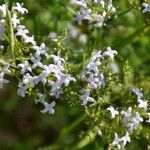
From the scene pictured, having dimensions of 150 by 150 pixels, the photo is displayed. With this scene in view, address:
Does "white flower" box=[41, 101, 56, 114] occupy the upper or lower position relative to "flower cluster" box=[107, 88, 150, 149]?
upper

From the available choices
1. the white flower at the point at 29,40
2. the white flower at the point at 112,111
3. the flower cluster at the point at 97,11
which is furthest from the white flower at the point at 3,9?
the white flower at the point at 112,111

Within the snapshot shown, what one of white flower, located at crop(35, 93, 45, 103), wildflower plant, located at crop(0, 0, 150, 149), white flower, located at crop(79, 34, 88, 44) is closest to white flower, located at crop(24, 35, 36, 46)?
wildflower plant, located at crop(0, 0, 150, 149)

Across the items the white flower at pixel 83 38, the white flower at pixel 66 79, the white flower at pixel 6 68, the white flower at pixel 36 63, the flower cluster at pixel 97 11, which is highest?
the white flower at pixel 83 38

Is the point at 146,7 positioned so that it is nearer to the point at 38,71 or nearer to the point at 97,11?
the point at 97,11

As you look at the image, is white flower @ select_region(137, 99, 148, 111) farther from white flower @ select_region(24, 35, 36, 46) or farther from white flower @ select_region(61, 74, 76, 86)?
white flower @ select_region(24, 35, 36, 46)

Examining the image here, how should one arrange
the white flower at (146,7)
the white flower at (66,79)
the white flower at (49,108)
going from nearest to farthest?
1. the white flower at (66,79)
2. the white flower at (49,108)
3. the white flower at (146,7)

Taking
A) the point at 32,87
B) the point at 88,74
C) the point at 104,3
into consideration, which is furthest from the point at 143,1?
the point at 32,87

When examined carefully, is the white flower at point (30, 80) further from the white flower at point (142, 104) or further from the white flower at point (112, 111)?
the white flower at point (142, 104)

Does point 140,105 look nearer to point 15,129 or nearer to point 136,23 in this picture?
point 136,23
